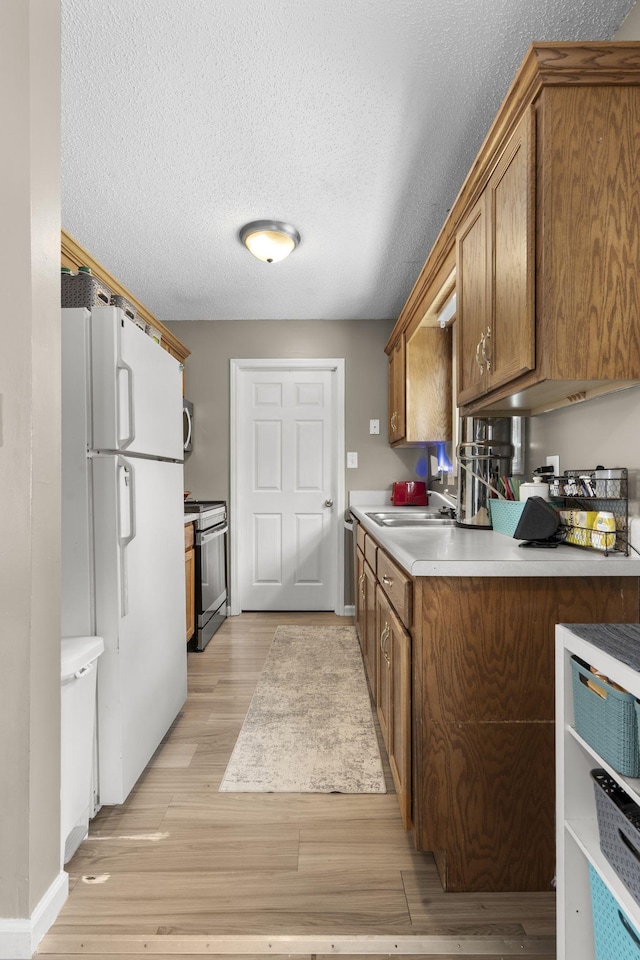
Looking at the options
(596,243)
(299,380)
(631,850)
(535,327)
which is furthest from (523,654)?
(299,380)

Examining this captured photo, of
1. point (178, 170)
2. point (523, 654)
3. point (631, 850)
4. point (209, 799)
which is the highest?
point (178, 170)

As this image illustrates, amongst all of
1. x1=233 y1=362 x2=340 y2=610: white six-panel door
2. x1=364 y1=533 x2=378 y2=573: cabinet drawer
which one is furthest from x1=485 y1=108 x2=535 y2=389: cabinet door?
x1=233 y1=362 x2=340 y2=610: white six-panel door

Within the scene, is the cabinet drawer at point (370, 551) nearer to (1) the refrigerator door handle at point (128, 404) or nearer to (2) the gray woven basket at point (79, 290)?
(1) the refrigerator door handle at point (128, 404)

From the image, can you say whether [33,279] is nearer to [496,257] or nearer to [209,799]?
[496,257]

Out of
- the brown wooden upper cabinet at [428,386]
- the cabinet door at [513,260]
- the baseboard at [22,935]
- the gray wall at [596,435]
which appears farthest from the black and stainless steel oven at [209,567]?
the cabinet door at [513,260]

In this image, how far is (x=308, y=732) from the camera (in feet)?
7.20

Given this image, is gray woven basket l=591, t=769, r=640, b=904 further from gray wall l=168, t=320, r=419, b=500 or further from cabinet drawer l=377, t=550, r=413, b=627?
gray wall l=168, t=320, r=419, b=500

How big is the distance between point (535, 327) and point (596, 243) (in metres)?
0.24

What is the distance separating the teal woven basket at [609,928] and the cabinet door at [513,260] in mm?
1129

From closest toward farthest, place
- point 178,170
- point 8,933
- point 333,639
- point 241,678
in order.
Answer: point 8,933
point 178,170
point 241,678
point 333,639

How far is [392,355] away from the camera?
3.88m

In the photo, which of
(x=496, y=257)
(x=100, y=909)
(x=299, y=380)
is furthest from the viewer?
(x=299, y=380)

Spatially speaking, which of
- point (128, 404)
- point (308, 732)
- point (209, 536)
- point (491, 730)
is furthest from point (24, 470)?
point (209, 536)

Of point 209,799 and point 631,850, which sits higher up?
point 631,850
